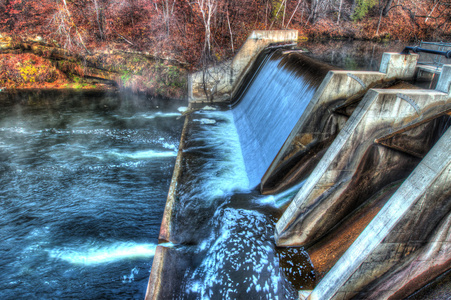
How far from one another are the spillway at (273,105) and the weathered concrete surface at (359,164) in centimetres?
266

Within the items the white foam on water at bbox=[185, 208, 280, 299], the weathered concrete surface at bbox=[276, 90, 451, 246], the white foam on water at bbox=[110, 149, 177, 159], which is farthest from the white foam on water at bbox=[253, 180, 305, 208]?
the white foam on water at bbox=[110, 149, 177, 159]

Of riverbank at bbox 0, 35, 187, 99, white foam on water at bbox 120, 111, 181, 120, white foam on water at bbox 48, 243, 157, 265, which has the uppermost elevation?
riverbank at bbox 0, 35, 187, 99

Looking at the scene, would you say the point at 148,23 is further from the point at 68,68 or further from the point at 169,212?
the point at 169,212

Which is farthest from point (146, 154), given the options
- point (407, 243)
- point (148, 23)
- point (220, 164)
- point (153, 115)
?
point (148, 23)

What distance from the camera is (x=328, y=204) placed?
623cm

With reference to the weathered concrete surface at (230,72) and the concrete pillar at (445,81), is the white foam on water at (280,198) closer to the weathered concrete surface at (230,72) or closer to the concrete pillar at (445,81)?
the concrete pillar at (445,81)

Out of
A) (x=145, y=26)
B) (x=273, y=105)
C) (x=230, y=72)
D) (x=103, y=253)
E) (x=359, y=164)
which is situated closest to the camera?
(x=359, y=164)

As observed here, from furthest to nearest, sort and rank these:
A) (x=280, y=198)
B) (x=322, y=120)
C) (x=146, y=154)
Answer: (x=146, y=154), (x=280, y=198), (x=322, y=120)

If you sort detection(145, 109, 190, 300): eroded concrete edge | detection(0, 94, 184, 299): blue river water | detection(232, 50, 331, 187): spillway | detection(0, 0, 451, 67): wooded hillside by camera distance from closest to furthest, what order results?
detection(145, 109, 190, 300): eroded concrete edge → detection(0, 94, 184, 299): blue river water → detection(232, 50, 331, 187): spillway → detection(0, 0, 451, 67): wooded hillside

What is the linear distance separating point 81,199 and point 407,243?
8.50m

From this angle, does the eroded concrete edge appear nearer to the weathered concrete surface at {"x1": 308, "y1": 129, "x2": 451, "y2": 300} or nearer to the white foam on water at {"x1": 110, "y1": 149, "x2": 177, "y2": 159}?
the white foam on water at {"x1": 110, "y1": 149, "x2": 177, "y2": 159}

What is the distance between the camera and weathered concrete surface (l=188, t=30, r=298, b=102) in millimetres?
16094

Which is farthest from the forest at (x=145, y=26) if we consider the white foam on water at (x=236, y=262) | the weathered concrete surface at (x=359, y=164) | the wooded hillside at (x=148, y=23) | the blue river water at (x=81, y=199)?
the weathered concrete surface at (x=359, y=164)

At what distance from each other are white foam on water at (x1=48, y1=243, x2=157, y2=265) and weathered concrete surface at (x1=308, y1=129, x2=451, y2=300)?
4.41 metres
